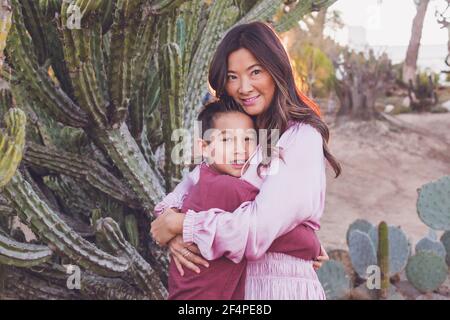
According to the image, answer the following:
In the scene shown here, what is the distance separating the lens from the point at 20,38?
3.61 m

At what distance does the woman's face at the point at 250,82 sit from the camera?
2.29 m

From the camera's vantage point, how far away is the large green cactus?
11.2 ft

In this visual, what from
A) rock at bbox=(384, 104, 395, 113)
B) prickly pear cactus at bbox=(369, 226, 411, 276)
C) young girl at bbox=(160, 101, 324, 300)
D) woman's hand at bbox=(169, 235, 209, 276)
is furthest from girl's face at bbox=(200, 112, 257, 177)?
rock at bbox=(384, 104, 395, 113)

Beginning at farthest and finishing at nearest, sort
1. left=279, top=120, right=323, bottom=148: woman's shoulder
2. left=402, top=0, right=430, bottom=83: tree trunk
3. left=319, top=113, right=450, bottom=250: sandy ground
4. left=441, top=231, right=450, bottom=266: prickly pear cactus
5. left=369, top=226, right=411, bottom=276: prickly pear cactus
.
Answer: left=402, top=0, right=430, bottom=83: tree trunk → left=319, top=113, right=450, bottom=250: sandy ground → left=441, top=231, right=450, bottom=266: prickly pear cactus → left=369, top=226, right=411, bottom=276: prickly pear cactus → left=279, top=120, right=323, bottom=148: woman's shoulder

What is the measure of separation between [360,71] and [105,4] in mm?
9095

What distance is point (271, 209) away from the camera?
2.06m

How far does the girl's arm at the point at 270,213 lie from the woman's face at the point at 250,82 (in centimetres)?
19

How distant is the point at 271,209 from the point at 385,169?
8.62m

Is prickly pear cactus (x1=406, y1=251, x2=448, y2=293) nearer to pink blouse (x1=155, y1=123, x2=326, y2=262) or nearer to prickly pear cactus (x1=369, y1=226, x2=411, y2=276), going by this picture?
prickly pear cactus (x1=369, y1=226, x2=411, y2=276)

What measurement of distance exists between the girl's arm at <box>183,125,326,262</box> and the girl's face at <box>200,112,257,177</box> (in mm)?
117

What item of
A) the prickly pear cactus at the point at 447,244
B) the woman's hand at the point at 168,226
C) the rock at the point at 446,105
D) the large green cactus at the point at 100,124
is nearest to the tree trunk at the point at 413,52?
the rock at the point at 446,105

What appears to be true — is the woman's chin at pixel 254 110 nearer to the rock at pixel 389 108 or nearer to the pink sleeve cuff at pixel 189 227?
the pink sleeve cuff at pixel 189 227

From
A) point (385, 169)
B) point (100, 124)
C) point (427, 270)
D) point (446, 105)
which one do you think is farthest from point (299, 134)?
point (446, 105)

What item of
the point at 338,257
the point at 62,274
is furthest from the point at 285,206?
the point at 338,257
